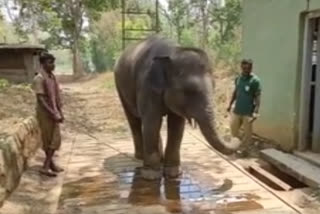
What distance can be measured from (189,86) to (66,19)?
22.0 m

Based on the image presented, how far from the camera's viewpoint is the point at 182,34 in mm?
23719

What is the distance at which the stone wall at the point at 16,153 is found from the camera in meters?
4.93

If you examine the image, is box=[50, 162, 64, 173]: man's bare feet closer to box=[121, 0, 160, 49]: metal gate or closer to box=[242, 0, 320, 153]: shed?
box=[242, 0, 320, 153]: shed

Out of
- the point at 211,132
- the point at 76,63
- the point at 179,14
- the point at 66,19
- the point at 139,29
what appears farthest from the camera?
the point at 76,63

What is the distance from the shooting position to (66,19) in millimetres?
25953

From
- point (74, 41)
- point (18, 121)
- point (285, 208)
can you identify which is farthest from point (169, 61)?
point (74, 41)

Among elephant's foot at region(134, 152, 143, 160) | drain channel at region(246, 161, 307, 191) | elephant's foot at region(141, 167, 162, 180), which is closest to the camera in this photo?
elephant's foot at region(141, 167, 162, 180)

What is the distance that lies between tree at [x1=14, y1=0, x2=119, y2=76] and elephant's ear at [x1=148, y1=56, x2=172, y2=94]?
673 inches

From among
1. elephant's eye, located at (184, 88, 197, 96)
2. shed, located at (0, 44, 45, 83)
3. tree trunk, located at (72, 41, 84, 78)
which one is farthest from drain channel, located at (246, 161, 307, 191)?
tree trunk, located at (72, 41, 84, 78)

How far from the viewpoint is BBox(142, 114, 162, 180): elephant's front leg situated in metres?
5.59

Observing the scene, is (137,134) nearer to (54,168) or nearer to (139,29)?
(54,168)

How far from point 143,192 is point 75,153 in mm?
2220

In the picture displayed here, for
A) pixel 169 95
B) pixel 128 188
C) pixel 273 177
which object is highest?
pixel 169 95

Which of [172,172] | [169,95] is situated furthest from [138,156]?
[169,95]
